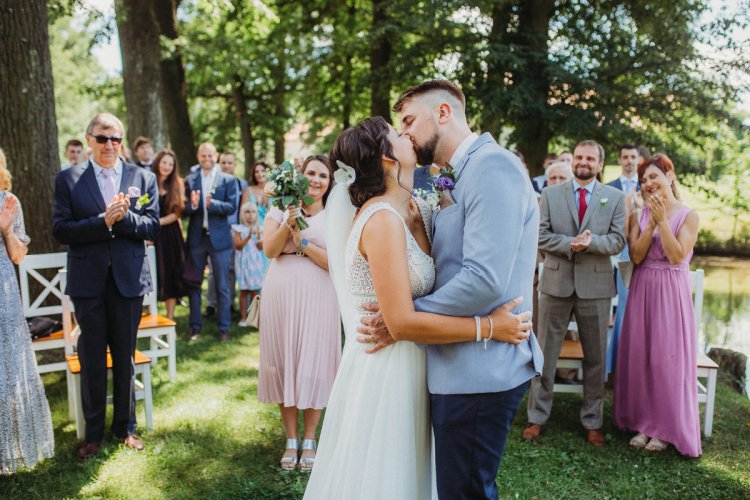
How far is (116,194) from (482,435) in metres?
3.35

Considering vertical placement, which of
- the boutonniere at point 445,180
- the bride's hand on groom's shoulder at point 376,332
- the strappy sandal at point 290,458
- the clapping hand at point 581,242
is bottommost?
the strappy sandal at point 290,458

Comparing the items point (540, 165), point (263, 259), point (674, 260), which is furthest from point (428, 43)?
point (674, 260)

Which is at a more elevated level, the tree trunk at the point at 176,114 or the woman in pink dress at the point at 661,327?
the tree trunk at the point at 176,114

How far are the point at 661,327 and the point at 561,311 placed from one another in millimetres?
785

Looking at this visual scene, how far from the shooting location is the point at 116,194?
14.7 feet

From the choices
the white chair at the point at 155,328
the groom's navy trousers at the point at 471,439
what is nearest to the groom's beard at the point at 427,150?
the groom's navy trousers at the point at 471,439

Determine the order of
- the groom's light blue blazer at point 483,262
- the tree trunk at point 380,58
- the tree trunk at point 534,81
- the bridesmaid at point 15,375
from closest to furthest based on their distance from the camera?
the groom's light blue blazer at point 483,262 → the bridesmaid at point 15,375 → the tree trunk at point 534,81 → the tree trunk at point 380,58

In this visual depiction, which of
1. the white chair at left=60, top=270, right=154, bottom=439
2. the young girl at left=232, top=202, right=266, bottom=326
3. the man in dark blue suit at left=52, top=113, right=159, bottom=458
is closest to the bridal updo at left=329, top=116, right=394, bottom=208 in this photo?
the man in dark blue suit at left=52, top=113, right=159, bottom=458

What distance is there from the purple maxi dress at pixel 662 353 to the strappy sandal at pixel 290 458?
278 centimetres

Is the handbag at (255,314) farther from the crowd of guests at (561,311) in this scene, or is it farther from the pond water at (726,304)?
the pond water at (726,304)

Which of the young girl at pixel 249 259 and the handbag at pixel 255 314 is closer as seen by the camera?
the handbag at pixel 255 314

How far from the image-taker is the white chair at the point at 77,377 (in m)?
4.73

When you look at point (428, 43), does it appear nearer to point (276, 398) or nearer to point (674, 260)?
point (674, 260)

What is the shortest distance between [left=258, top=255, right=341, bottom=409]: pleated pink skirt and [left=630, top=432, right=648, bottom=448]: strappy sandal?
100 inches
